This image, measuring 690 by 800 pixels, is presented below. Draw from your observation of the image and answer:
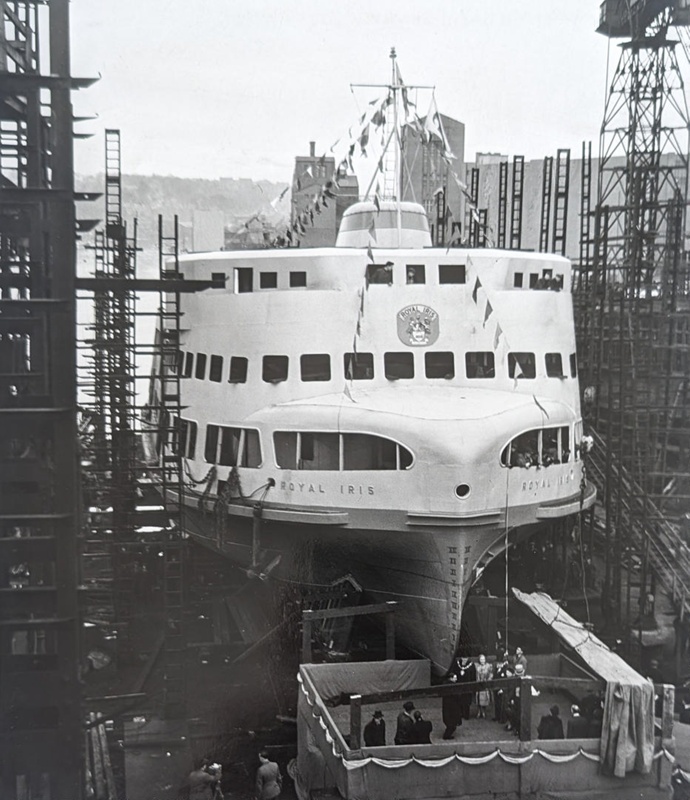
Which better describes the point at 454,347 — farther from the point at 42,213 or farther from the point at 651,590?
the point at 42,213

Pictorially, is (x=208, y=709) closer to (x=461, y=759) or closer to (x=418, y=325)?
(x=461, y=759)

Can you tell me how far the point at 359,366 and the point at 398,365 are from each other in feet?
1.57

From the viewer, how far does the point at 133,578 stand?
28.1ft

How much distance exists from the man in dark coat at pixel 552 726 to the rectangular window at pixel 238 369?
5079 millimetres

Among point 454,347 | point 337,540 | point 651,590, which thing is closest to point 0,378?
point 337,540

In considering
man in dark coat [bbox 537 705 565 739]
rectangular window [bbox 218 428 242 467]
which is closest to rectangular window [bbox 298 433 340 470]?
rectangular window [bbox 218 428 242 467]

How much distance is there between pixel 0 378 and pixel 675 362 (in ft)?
29.4

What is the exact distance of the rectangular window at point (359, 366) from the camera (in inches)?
375

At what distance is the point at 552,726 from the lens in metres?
7.96

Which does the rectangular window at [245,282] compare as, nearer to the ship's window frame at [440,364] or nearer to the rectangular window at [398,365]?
the rectangular window at [398,365]

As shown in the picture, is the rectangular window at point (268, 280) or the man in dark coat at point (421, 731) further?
the rectangular window at point (268, 280)

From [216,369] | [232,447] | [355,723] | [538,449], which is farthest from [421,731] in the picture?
[216,369]

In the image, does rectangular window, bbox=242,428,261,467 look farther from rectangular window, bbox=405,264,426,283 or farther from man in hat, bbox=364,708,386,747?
man in hat, bbox=364,708,386,747

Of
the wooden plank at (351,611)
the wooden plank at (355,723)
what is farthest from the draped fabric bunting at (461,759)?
the wooden plank at (351,611)
